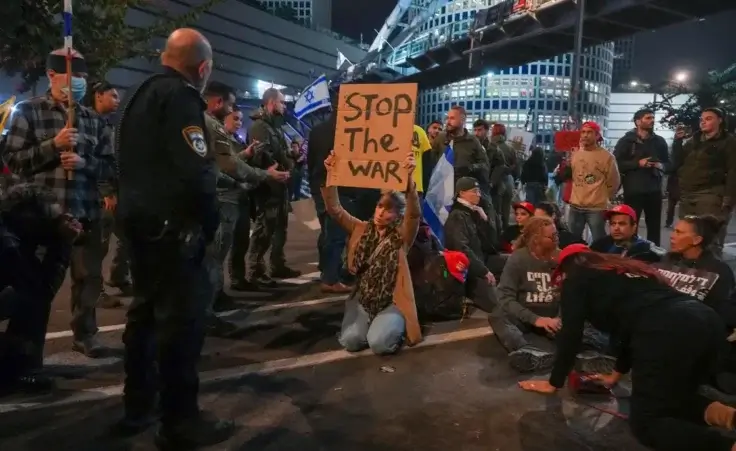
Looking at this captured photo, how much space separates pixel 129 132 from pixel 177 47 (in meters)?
0.44

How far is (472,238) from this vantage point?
19.5 ft

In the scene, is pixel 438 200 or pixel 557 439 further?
pixel 438 200

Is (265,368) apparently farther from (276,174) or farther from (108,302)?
(108,302)

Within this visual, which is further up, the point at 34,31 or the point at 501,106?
the point at 501,106

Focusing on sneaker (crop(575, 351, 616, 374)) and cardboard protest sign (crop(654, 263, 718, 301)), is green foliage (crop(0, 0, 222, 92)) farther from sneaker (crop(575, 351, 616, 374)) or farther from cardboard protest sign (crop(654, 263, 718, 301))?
cardboard protest sign (crop(654, 263, 718, 301))

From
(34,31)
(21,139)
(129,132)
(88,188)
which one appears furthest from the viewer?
(34,31)

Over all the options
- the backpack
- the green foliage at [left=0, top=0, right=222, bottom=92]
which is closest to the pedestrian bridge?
the green foliage at [left=0, top=0, right=222, bottom=92]

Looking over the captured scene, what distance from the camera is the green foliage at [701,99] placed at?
24.7m

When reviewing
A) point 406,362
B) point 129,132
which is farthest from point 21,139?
point 406,362

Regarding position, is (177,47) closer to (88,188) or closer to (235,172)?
(88,188)

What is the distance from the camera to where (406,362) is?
443 centimetres

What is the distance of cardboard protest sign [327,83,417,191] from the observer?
4379mm

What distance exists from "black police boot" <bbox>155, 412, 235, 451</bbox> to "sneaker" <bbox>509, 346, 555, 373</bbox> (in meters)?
→ 2.07

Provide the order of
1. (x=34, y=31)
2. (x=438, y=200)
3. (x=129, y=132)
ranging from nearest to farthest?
(x=129, y=132), (x=438, y=200), (x=34, y=31)
